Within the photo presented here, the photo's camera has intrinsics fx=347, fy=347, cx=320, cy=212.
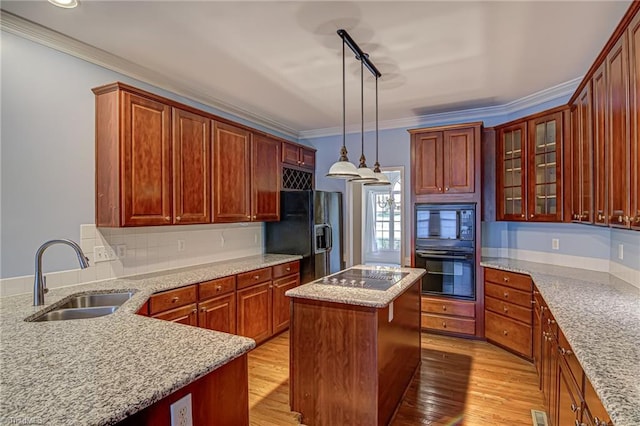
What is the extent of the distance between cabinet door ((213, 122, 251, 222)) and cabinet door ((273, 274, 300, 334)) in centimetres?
84

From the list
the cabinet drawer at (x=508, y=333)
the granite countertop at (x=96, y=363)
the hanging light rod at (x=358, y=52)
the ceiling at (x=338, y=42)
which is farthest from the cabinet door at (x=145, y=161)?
the cabinet drawer at (x=508, y=333)

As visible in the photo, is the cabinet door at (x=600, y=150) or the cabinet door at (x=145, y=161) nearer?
the cabinet door at (x=600, y=150)

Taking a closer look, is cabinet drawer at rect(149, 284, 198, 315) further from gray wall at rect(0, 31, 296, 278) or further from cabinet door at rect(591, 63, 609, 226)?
cabinet door at rect(591, 63, 609, 226)

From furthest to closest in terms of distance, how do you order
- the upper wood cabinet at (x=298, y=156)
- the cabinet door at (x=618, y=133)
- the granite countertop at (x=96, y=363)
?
1. the upper wood cabinet at (x=298, y=156)
2. the cabinet door at (x=618, y=133)
3. the granite countertop at (x=96, y=363)

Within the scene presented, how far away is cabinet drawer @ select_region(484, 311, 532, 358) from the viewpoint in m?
3.29

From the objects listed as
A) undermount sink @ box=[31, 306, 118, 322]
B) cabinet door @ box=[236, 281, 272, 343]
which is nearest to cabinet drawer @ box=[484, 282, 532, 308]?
cabinet door @ box=[236, 281, 272, 343]

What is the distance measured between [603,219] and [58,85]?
3.86 m

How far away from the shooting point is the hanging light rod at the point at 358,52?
2.44m

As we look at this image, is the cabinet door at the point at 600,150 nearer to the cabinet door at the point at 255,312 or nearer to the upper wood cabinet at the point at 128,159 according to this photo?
the cabinet door at the point at 255,312

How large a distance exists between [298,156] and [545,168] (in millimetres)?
2907

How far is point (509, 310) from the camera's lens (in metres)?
3.47

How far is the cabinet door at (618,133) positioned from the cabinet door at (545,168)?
1.33m

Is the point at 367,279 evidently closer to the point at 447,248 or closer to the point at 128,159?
the point at 447,248

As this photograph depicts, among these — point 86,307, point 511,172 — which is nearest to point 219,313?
point 86,307
